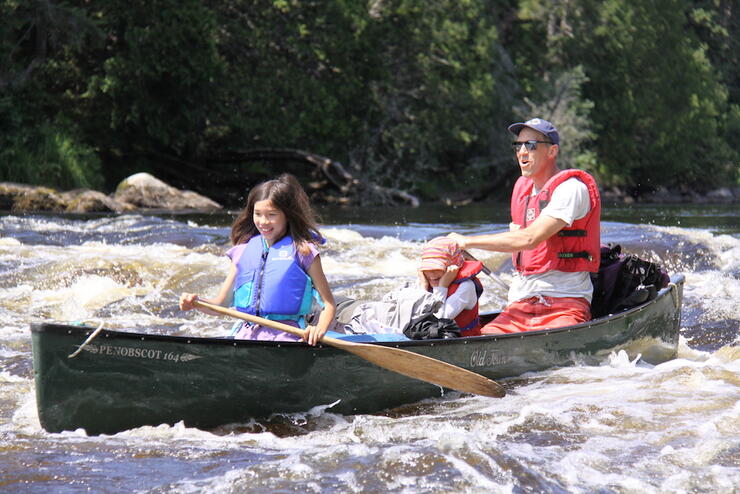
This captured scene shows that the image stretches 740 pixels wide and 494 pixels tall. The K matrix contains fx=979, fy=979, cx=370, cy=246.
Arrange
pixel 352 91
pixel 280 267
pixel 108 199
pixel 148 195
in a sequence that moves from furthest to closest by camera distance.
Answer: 1. pixel 352 91
2. pixel 148 195
3. pixel 108 199
4. pixel 280 267

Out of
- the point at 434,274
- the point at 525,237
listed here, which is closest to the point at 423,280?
the point at 434,274

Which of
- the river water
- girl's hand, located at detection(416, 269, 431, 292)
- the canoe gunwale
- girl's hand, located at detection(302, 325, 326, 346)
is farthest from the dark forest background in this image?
girl's hand, located at detection(302, 325, 326, 346)

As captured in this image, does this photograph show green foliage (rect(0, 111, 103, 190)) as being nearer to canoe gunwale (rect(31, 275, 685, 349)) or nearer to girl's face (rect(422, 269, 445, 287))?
girl's face (rect(422, 269, 445, 287))

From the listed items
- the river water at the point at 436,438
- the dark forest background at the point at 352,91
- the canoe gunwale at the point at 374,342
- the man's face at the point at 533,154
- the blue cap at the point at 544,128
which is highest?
the dark forest background at the point at 352,91

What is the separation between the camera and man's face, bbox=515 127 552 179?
4984mm

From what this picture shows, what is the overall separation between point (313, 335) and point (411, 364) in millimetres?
544

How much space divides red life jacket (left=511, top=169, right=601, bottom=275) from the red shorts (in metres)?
0.18

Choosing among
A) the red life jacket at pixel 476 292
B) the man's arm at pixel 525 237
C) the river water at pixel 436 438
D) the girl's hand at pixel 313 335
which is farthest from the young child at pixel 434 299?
the girl's hand at pixel 313 335

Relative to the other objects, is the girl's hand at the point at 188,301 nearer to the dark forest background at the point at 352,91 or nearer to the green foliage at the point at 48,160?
the green foliage at the point at 48,160

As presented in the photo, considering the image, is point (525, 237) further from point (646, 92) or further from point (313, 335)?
point (646, 92)

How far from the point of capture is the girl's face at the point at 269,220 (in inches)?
177

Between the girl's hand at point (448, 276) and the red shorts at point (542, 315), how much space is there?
1.21 feet

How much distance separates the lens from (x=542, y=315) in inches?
205

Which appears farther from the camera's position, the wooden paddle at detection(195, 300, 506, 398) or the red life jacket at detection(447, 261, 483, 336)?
the red life jacket at detection(447, 261, 483, 336)
